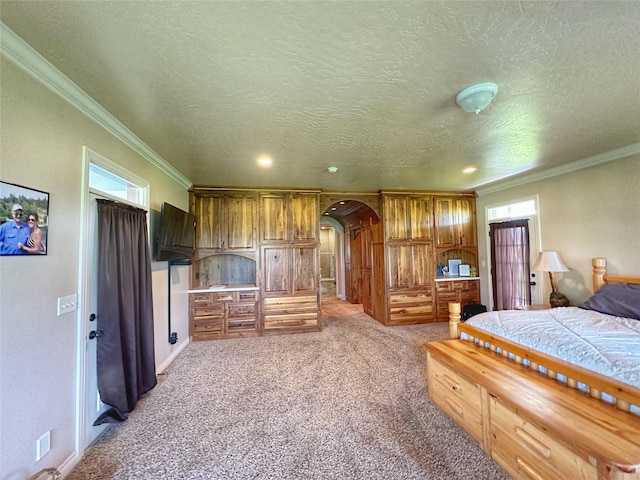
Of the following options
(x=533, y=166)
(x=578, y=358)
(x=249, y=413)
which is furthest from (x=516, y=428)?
(x=533, y=166)

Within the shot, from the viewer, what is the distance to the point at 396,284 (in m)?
4.86

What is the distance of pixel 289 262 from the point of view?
4.52m

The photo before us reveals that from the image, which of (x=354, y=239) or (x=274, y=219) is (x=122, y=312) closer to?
(x=274, y=219)

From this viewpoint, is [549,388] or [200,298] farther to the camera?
[200,298]

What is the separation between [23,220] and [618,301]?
492 cm

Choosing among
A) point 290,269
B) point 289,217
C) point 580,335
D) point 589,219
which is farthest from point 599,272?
point 289,217

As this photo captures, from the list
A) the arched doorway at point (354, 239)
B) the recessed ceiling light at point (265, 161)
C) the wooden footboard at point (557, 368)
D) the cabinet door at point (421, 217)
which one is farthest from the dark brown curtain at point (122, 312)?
the cabinet door at point (421, 217)

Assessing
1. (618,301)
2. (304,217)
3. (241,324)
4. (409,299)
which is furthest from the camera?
(409,299)

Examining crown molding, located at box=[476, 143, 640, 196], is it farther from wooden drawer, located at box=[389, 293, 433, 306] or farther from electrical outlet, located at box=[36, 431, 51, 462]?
electrical outlet, located at box=[36, 431, 51, 462]

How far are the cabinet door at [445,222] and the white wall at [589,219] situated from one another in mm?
1221

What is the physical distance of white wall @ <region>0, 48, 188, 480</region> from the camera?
130 cm

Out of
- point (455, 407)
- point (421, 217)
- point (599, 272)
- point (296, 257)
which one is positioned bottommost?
point (455, 407)

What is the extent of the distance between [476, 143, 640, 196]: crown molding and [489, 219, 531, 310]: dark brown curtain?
0.65 m

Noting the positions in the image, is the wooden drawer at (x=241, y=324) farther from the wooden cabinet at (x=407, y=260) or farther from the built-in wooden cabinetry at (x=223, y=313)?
the wooden cabinet at (x=407, y=260)
